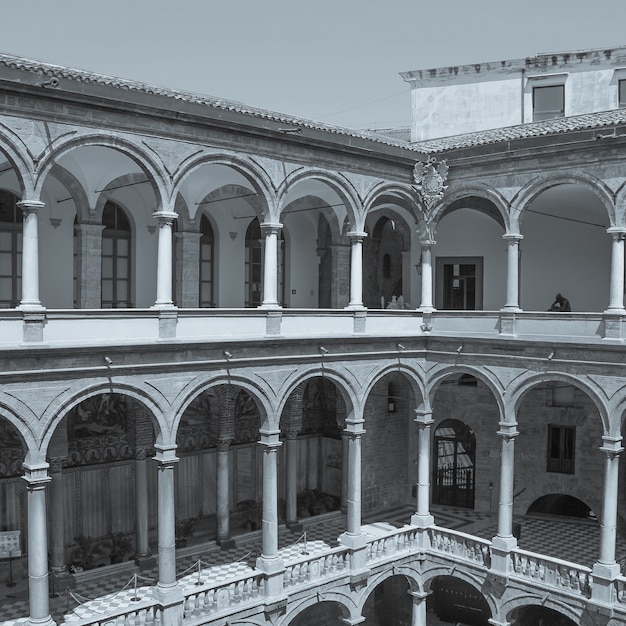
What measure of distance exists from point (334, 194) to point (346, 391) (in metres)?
5.26

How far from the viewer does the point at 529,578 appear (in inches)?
663

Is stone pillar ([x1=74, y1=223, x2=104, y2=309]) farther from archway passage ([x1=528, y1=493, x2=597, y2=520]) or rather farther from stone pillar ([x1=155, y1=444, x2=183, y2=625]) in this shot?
archway passage ([x1=528, y1=493, x2=597, y2=520])

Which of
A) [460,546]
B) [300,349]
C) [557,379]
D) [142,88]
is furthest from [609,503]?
[142,88]

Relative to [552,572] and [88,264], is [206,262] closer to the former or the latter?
[88,264]

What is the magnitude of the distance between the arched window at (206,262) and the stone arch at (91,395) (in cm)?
592

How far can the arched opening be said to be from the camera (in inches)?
805

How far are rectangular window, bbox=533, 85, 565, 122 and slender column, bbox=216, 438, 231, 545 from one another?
14.2 metres

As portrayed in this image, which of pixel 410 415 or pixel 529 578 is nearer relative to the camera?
pixel 529 578

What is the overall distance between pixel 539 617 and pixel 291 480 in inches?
275

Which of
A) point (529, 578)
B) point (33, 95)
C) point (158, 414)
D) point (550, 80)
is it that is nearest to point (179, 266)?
point (158, 414)

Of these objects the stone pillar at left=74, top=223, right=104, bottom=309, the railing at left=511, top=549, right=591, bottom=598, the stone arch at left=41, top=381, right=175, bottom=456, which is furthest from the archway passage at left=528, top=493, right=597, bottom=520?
the stone pillar at left=74, top=223, right=104, bottom=309

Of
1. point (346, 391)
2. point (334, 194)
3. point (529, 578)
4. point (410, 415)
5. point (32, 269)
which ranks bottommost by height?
point (529, 578)

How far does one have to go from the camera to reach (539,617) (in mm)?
19016

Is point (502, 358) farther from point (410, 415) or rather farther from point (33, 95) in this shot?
point (33, 95)
